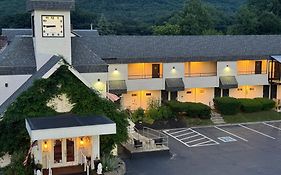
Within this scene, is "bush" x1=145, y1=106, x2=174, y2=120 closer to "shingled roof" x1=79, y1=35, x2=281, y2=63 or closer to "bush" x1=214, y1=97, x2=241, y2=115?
"shingled roof" x1=79, y1=35, x2=281, y2=63

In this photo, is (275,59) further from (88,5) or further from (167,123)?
(88,5)

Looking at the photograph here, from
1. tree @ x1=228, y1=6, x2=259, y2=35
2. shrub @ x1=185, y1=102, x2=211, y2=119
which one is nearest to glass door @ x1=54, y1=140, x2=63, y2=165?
shrub @ x1=185, y1=102, x2=211, y2=119

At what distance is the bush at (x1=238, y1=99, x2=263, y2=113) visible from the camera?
40.7 metres

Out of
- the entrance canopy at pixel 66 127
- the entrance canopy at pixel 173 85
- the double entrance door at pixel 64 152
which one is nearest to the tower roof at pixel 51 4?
the entrance canopy at pixel 66 127

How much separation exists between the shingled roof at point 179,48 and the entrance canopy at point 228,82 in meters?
2.06

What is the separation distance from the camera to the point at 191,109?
38531 mm

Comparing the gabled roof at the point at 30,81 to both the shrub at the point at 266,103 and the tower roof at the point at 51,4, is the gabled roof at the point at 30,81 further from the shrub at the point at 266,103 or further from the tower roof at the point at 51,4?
the shrub at the point at 266,103

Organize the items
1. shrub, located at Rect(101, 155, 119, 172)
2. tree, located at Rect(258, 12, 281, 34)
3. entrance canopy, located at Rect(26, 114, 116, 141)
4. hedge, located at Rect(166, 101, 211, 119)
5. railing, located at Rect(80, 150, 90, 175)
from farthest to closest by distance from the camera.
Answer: tree, located at Rect(258, 12, 281, 34), hedge, located at Rect(166, 101, 211, 119), shrub, located at Rect(101, 155, 119, 172), railing, located at Rect(80, 150, 90, 175), entrance canopy, located at Rect(26, 114, 116, 141)

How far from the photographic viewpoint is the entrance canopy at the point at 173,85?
133 ft

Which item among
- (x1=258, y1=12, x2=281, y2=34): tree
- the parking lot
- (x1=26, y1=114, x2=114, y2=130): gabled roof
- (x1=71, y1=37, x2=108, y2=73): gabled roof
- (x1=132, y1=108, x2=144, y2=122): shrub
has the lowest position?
the parking lot

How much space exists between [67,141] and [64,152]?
66cm

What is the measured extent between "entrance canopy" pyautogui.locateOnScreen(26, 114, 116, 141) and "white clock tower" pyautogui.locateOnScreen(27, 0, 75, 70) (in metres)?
5.91

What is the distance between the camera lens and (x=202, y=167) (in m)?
26.1

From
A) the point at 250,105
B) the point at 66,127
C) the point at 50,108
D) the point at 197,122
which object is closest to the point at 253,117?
the point at 250,105
